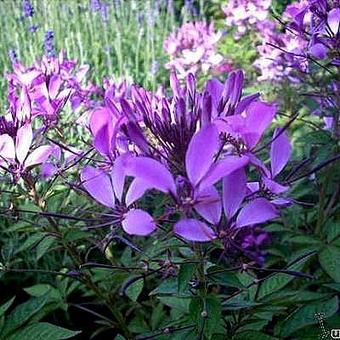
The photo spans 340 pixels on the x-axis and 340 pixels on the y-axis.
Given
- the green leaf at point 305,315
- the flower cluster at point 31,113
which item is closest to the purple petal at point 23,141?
the flower cluster at point 31,113

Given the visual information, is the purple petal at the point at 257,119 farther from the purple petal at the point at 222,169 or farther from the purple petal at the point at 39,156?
the purple petal at the point at 39,156

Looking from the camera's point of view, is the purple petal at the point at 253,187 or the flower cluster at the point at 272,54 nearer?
the purple petal at the point at 253,187

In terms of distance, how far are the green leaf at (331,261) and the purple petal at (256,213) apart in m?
0.51

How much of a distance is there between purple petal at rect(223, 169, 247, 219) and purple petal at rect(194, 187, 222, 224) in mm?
16

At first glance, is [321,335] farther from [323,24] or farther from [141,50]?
[141,50]

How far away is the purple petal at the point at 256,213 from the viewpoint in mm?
764

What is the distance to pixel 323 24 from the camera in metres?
1.22

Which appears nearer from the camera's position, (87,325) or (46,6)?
(87,325)

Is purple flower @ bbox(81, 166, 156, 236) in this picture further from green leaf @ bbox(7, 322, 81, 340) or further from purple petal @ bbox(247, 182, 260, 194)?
green leaf @ bbox(7, 322, 81, 340)

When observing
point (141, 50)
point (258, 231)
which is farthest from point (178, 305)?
point (141, 50)

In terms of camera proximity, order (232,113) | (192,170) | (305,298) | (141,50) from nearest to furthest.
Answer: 1. (192,170)
2. (232,113)
3. (305,298)
4. (141,50)

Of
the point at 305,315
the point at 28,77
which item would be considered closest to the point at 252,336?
the point at 305,315

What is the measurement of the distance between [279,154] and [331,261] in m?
0.52

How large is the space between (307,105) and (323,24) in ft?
3.57
